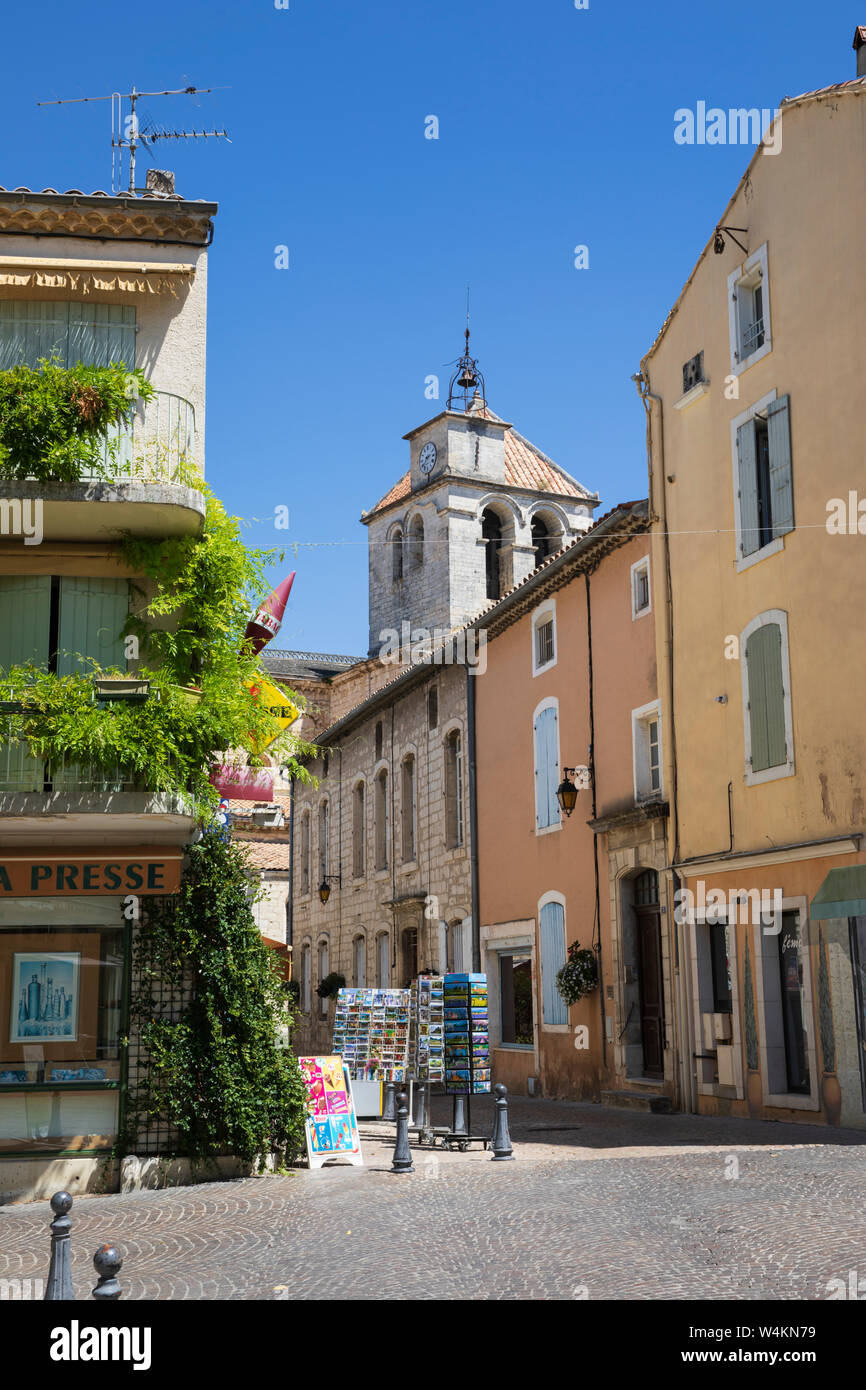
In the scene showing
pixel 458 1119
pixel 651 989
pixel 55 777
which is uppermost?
pixel 55 777

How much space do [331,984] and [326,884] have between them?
2413 mm

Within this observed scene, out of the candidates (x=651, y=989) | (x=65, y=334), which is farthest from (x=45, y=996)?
(x=651, y=989)

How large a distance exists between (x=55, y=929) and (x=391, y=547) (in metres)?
35.9

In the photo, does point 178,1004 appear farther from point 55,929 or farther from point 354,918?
point 354,918

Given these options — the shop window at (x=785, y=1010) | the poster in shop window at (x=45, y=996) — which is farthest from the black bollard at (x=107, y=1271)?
the shop window at (x=785, y=1010)

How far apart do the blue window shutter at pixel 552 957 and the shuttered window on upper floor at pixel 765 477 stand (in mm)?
7108

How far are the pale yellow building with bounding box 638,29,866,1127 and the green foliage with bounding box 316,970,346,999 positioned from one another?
48.7ft

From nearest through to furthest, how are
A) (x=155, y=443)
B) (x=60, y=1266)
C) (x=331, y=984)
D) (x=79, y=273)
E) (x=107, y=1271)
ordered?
(x=107, y=1271), (x=60, y=1266), (x=155, y=443), (x=79, y=273), (x=331, y=984)

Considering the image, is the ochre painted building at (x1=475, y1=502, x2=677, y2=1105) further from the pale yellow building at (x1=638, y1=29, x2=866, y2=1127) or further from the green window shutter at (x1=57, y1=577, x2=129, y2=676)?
the green window shutter at (x1=57, y1=577, x2=129, y2=676)

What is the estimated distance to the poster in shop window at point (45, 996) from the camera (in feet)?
40.8

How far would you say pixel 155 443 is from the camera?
13.3 metres

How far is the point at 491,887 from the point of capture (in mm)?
23891

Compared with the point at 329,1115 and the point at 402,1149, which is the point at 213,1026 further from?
the point at 402,1149

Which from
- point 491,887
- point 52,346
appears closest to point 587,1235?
point 52,346
